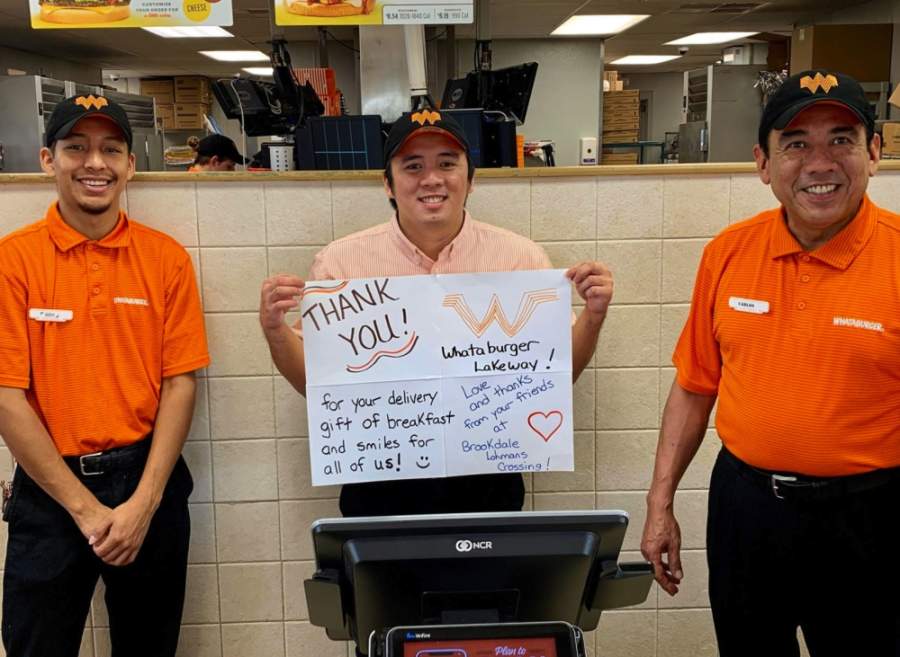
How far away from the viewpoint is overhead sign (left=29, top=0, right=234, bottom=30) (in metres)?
2.57

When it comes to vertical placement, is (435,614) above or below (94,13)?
below

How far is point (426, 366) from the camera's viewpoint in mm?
1915

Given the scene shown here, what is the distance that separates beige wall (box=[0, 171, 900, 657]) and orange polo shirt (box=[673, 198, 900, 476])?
2.28 ft

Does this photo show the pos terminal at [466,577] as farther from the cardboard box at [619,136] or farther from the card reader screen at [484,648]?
the cardboard box at [619,136]

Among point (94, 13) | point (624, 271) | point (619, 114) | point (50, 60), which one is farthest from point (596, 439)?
point (50, 60)

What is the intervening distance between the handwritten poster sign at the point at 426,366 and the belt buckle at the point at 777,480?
48 centimetres

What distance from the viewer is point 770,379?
66.2 inches

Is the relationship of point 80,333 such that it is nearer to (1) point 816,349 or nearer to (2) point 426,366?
(2) point 426,366

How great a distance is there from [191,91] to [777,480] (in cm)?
1118

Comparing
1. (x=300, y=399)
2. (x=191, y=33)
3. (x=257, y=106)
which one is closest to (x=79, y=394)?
(x=300, y=399)

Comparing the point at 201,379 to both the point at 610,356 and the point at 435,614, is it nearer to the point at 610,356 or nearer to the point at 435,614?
the point at 610,356

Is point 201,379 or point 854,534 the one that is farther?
point 201,379

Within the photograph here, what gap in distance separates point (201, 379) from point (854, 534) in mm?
1798

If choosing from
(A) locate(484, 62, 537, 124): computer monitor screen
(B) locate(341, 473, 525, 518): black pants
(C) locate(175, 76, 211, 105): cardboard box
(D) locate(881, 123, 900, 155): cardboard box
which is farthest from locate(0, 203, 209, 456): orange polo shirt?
(C) locate(175, 76, 211, 105): cardboard box
